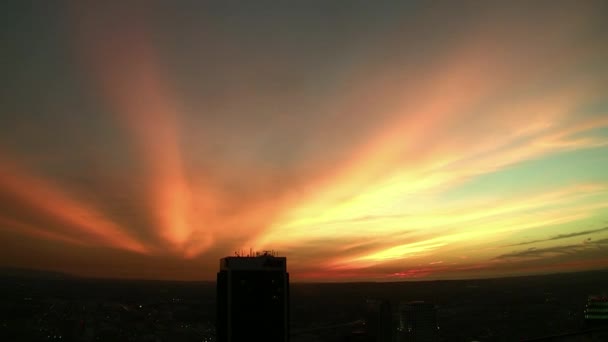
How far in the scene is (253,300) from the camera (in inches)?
3423

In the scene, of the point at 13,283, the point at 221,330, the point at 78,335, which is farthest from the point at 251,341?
the point at 13,283

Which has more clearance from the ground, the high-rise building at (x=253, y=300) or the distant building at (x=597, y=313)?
the high-rise building at (x=253, y=300)

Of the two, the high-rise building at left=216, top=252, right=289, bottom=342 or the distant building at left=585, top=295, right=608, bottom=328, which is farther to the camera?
the distant building at left=585, top=295, right=608, bottom=328

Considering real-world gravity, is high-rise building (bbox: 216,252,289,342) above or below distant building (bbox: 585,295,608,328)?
above

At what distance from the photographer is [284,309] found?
286ft

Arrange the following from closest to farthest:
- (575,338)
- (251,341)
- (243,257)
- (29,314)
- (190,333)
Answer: (251,341) → (243,257) → (575,338) → (29,314) → (190,333)

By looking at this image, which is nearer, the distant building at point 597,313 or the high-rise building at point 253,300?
the high-rise building at point 253,300

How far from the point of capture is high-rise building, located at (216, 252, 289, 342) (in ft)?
277

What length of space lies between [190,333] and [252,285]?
119 m

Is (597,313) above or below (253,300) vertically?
below

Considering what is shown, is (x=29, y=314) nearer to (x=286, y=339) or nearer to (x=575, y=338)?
(x=286, y=339)

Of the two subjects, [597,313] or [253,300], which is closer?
[253,300]

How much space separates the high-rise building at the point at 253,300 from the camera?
84438 mm

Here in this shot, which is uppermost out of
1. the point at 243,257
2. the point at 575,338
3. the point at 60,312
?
the point at 243,257
